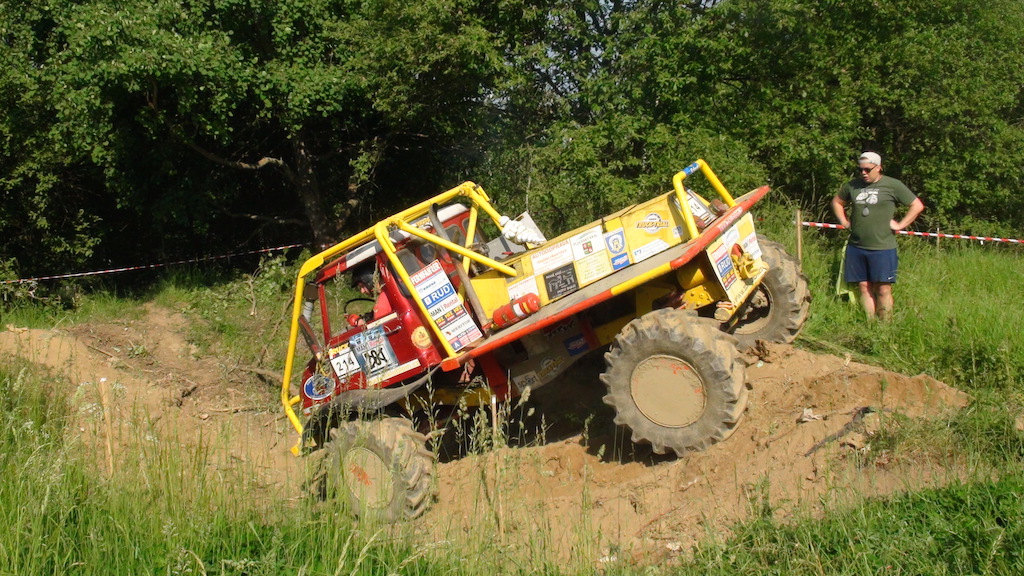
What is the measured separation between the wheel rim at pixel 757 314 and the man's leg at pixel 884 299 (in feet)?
3.89

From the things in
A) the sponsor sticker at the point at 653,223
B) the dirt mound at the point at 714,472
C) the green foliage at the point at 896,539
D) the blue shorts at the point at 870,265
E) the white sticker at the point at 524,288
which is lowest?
the dirt mound at the point at 714,472

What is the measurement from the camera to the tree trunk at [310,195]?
14508mm

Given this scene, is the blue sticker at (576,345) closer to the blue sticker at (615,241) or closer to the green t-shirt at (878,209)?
the blue sticker at (615,241)

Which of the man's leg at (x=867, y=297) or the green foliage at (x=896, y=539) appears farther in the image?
the man's leg at (x=867, y=297)

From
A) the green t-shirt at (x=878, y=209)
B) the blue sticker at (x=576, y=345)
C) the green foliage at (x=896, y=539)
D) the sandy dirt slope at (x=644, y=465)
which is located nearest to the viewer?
the green foliage at (x=896, y=539)

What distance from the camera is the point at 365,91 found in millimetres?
13047

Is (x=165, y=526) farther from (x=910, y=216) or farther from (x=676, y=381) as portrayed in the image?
(x=910, y=216)

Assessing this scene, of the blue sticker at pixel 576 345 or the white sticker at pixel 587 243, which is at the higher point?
the white sticker at pixel 587 243

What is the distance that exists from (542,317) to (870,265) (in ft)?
12.2

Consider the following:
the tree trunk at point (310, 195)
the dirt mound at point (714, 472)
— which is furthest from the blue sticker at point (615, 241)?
the tree trunk at point (310, 195)

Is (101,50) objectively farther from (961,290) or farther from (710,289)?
(961,290)

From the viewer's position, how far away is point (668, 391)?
251 inches

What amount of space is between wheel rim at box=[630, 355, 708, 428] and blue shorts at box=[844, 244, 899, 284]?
10.2 feet

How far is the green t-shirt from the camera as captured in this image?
27.6ft
